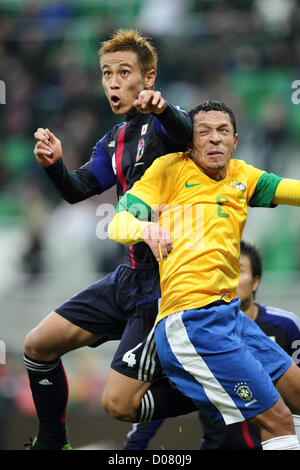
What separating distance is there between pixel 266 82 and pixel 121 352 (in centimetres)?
566

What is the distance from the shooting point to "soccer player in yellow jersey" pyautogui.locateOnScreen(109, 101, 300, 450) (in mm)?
3098

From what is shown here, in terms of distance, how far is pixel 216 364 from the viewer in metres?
3.10

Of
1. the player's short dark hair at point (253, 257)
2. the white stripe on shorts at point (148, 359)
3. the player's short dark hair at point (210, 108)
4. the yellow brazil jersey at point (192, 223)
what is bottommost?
the white stripe on shorts at point (148, 359)

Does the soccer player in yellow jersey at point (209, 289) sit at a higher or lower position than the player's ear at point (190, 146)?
lower

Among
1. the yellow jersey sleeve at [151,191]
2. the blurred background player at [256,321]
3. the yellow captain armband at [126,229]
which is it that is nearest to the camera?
the yellow captain armband at [126,229]

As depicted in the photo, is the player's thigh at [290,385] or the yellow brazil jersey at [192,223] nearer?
the yellow brazil jersey at [192,223]

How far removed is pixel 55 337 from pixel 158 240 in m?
1.04

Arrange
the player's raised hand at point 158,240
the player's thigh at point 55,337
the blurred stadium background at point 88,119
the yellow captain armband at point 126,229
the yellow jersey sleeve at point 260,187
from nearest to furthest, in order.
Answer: the player's raised hand at point 158,240 → the yellow captain armband at point 126,229 → the yellow jersey sleeve at point 260,187 → the player's thigh at point 55,337 → the blurred stadium background at point 88,119

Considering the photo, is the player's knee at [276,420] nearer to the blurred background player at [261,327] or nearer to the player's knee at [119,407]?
the player's knee at [119,407]

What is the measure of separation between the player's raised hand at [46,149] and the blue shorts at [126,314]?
0.64 metres

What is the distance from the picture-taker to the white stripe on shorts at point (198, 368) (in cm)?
312

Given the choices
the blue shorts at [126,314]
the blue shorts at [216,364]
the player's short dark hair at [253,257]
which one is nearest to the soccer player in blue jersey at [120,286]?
the blue shorts at [126,314]

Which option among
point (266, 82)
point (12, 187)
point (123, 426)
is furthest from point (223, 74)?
point (123, 426)

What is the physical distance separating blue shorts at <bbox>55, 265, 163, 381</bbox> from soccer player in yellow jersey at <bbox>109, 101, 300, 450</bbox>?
235 mm
